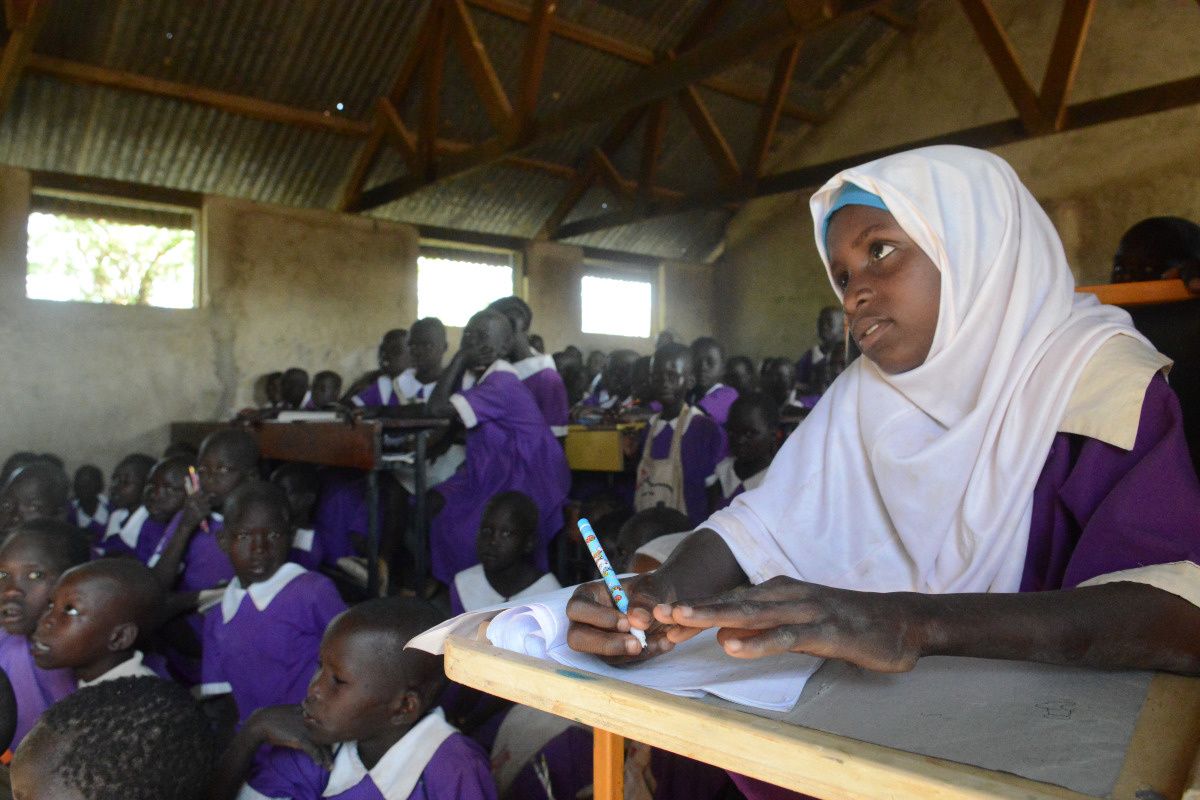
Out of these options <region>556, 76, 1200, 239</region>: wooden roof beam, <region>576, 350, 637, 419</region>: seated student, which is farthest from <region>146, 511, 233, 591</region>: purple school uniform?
<region>556, 76, 1200, 239</region>: wooden roof beam

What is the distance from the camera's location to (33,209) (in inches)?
291

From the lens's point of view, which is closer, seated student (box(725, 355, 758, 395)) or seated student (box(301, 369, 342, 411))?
seated student (box(725, 355, 758, 395))

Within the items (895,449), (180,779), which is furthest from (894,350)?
(180,779)

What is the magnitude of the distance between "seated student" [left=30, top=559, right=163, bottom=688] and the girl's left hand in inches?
78.9

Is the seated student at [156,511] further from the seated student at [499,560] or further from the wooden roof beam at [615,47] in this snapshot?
the wooden roof beam at [615,47]

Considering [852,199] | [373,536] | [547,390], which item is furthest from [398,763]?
[547,390]

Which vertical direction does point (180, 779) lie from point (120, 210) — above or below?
below

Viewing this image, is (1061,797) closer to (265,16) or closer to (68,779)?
(68,779)

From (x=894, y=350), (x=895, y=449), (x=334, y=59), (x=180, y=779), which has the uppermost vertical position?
(x=334, y=59)

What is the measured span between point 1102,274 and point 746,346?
4487 mm

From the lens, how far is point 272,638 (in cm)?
265

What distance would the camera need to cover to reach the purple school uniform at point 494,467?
13.8 ft

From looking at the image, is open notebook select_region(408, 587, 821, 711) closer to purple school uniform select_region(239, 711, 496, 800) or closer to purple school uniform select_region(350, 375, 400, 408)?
purple school uniform select_region(239, 711, 496, 800)

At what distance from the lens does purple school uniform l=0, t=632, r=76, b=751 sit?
7.60ft
